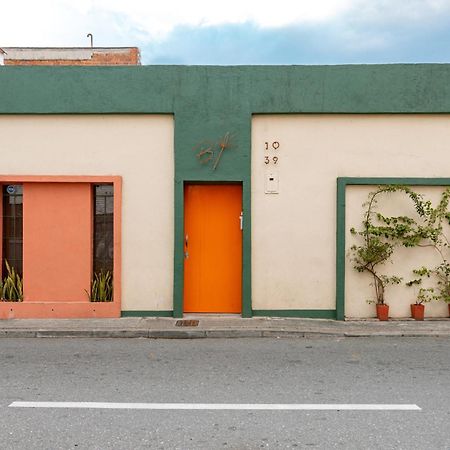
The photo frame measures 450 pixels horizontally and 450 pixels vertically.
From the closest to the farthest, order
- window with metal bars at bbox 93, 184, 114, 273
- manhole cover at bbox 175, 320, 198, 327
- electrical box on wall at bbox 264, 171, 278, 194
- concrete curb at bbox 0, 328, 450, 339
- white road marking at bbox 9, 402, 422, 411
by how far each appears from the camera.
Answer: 1. white road marking at bbox 9, 402, 422, 411
2. concrete curb at bbox 0, 328, 450, 339
3. manhole cover at bbox 175, 320, 198, 327
4. electrical box on wall at bbox 264, 171, 278, 194
5. window with metal bars at bbox 93, 184, 114, 273

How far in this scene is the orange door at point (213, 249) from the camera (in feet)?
32.4

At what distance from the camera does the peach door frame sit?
31.2 feet

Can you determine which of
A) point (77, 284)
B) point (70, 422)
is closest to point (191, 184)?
point (77, 284)

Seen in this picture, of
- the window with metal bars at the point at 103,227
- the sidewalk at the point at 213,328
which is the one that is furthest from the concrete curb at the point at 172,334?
the window with metal bars at the point at 103,227

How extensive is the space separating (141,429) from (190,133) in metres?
6.10

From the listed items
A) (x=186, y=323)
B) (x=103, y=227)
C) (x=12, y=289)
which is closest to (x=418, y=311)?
(x=186, y=323)

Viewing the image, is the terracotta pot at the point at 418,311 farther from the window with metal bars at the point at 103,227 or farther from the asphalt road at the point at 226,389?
the window with metal bars at the point at 103,227

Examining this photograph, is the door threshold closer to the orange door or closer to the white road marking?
the orange door

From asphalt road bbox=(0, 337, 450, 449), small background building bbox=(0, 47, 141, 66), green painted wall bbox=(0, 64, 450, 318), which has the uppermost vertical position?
small background building bbox=(0, 47, 141, 66)

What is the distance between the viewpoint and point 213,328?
8609 mm

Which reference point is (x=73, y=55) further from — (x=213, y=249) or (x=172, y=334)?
(x=172, y=334)

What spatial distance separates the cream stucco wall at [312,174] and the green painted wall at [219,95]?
22cm

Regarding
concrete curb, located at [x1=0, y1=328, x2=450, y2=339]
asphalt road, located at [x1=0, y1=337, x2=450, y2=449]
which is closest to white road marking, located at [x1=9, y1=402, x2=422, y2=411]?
asphalt road, located at [x1=0, y1=337, x2=450, y2=449]

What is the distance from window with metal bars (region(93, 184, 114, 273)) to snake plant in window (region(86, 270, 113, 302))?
0.18 m
